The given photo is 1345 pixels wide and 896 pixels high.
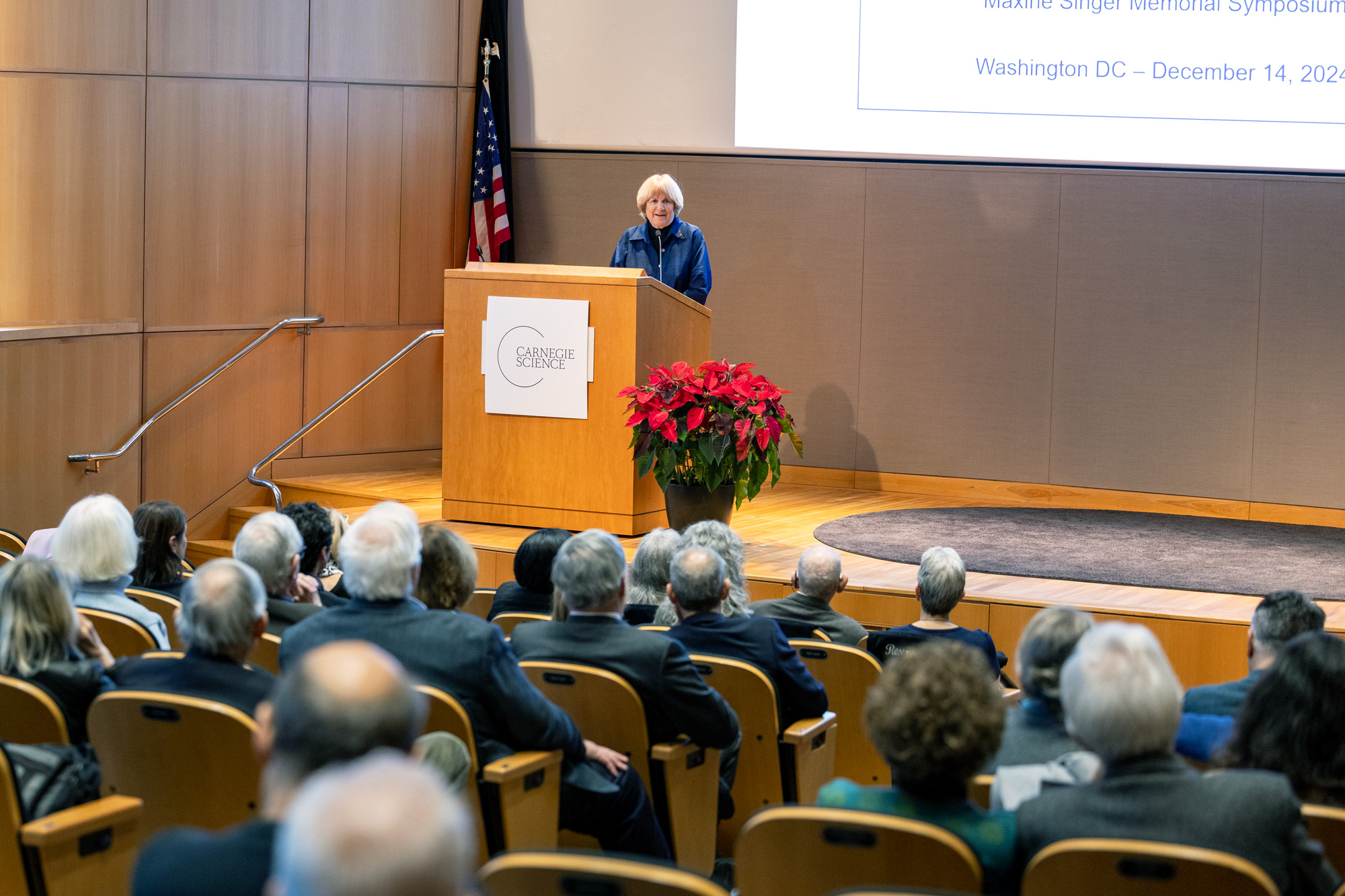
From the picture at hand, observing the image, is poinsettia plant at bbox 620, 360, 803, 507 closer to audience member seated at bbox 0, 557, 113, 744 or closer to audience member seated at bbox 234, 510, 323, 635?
audience member seated at bbox 234, 510, 323, 635

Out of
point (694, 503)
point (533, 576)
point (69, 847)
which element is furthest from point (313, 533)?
point (694, 503)

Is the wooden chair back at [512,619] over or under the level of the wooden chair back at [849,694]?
over

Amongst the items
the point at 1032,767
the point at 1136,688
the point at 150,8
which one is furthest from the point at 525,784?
the point at 150,8

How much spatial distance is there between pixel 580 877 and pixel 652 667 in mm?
1322

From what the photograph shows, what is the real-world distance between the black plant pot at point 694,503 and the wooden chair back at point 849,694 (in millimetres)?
1776

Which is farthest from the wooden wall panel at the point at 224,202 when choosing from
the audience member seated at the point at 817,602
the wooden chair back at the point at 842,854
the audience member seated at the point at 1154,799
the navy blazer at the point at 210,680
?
the audience member seated at the point at 1154,799

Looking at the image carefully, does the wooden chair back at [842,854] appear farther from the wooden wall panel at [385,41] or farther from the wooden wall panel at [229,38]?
the wooden wall panel at [385,41]

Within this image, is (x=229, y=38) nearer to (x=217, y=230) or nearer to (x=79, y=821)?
(x=217, y=230)

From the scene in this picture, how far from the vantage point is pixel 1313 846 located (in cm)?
220

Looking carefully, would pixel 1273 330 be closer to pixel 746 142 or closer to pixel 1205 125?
pixel 1205 125

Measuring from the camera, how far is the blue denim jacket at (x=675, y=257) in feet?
23.1

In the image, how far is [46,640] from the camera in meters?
2.85

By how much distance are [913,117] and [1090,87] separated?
0.94 m

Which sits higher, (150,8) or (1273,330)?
(150,8)
